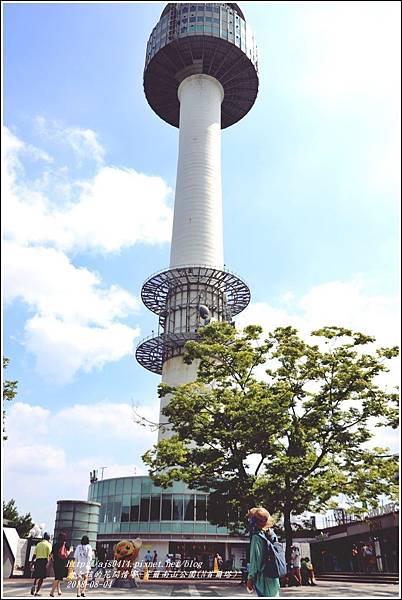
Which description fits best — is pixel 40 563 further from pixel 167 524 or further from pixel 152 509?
pixel 152 509

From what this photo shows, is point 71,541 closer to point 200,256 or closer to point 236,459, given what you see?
point 236,459

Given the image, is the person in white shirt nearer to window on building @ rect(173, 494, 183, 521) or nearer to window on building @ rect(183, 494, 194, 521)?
window on building @ rect(183, 494, 194, 521)

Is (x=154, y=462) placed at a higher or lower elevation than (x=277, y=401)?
lower

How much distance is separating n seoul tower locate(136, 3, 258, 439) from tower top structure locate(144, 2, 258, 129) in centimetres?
12

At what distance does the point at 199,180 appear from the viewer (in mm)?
57688

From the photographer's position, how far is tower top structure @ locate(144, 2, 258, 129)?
205ft

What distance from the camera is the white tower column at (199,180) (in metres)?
54.8

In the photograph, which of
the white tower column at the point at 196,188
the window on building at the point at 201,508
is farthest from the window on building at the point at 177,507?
the white tower column at the point at 196,188

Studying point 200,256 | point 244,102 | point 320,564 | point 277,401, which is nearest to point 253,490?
point 277,401

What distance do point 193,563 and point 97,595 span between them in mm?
24267

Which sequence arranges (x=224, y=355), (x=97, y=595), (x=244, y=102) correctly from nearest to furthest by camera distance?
(x=97, y=595)
(x=224, y=355)
(x=244, y=102)

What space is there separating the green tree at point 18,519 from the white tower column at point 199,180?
97.3 feet

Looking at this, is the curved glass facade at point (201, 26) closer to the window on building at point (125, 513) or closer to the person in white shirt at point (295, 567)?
the window on building at point (125, 513)

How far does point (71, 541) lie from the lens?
24.6 m
